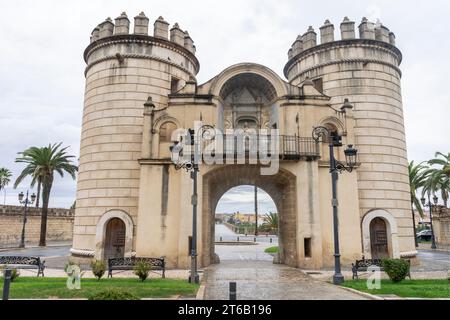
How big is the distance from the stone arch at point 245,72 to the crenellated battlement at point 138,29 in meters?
4.78

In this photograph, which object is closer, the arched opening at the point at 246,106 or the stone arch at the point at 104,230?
the stone arch at the point at 104,230

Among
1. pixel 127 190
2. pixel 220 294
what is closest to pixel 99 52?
pixel 127 190

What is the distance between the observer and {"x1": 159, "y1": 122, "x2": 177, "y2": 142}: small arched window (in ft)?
65.1

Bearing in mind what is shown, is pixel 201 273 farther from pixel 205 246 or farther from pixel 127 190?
pixel 127 190

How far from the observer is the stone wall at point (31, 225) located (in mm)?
39094

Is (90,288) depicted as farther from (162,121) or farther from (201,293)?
(162,121)

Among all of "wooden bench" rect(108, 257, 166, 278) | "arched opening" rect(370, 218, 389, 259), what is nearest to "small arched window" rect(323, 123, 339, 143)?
"arched opening" rect(370, 218, 389, 259)

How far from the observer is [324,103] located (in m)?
20.0

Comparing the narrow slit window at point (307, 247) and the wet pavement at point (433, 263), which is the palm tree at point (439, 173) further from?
the narrow slit window at point (307, 247)

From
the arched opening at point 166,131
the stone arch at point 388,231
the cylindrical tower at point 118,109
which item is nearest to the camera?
the arched opening at point 166,131

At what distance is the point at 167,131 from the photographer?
20.0 metres

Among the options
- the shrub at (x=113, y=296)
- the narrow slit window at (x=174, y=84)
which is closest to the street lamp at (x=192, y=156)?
the narrow slit window at (x=174, y=84)
